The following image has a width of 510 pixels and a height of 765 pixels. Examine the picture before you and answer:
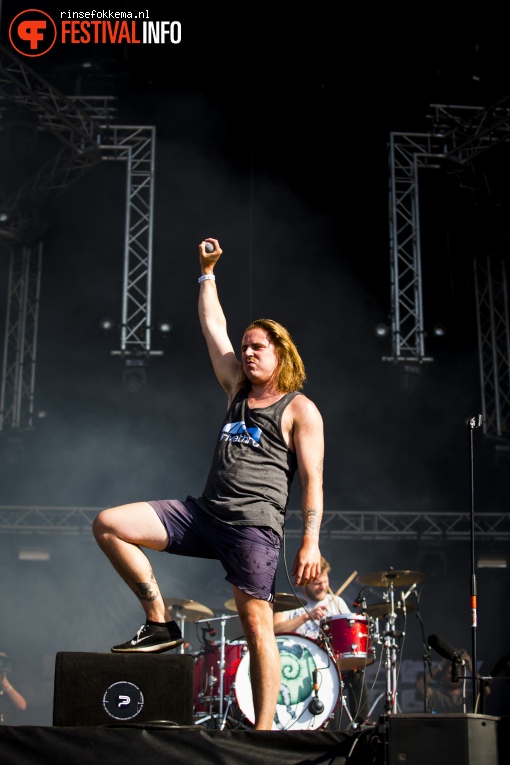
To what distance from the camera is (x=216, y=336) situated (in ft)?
12.5

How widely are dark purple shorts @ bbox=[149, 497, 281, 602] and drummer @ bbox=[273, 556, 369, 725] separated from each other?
3397mm

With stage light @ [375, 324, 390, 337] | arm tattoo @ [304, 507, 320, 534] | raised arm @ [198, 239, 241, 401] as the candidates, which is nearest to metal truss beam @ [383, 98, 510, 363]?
stage light @ [375, 324, 390, 337]

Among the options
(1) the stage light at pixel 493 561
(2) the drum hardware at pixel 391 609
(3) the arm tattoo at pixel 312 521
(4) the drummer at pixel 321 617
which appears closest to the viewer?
(3) the arm tattoo at pixel 312 521

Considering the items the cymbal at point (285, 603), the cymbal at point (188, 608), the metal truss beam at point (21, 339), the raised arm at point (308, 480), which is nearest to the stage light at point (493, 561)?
the cymbal at point (188, 608)

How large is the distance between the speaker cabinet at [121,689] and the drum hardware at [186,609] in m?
4.65

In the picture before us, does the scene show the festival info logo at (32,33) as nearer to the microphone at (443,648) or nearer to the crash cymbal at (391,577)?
the crash cymbal at (391,577)

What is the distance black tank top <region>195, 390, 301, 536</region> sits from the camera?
3.29 meters

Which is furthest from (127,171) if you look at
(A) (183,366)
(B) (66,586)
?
(B) (66,586)

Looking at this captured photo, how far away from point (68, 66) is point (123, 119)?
943 mm

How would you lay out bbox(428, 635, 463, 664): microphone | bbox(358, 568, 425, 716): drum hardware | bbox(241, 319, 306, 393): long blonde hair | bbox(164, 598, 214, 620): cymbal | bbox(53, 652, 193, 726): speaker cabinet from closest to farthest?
1. bbox(53, 652, 193, 726): speaker cabinet
2. bbox(241, 319, 306, 393): long blonde hair
3. bbox(428, 635, 463, 664): microphone
4. bbox(358, 568, 425, 716): drum hardware
5. bbox(164, 598, 214, 620): cymbal

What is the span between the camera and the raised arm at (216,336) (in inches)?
148

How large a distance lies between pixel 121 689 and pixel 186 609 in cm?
501

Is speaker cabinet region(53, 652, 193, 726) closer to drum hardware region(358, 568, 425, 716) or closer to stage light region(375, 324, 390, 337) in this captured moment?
drum hardware region(358, 568, 425, 716)

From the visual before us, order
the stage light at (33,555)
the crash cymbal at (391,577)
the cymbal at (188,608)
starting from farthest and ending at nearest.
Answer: the stage light at (33,555) < the cymbal at (188,608) < the crash cymbal at (391,577)
